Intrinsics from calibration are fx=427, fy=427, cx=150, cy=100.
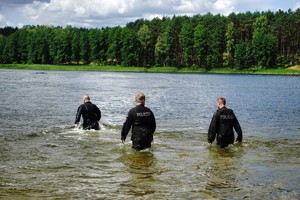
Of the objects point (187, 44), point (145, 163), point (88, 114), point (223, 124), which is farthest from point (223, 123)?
point (187, 44)

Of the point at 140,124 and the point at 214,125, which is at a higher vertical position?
the point at 140,124

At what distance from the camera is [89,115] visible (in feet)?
68.8

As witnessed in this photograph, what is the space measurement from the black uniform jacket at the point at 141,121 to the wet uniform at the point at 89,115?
577 centimetres

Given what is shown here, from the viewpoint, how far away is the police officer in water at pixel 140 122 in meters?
14.5

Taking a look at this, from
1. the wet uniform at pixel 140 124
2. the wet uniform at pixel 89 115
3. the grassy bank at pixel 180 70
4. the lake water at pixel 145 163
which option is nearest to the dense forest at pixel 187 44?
the grassy bank at pixel 180 70

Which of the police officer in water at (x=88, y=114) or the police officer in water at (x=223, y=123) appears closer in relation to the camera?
the police officer in water at (x=223, y=123)

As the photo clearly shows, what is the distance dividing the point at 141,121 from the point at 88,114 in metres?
6.82

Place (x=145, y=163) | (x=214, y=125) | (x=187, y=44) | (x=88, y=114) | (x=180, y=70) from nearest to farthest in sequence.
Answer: (x=145, y=163) < (x=214, y=125) < (x=88, y=114) < (x=180, y=70) < (x=187, y=44)

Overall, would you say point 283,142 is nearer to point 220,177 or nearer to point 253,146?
point 253,146

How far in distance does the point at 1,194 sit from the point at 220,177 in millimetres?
5945

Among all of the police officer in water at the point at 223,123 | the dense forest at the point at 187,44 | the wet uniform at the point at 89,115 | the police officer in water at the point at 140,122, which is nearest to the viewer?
the police officer in water at the point at 140,122

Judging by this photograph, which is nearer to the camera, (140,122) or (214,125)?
(140,122)

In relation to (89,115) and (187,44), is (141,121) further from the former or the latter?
(187,44)

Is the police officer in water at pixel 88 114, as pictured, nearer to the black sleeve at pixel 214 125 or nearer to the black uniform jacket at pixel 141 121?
the black uniform jacket at pixel 141 121
